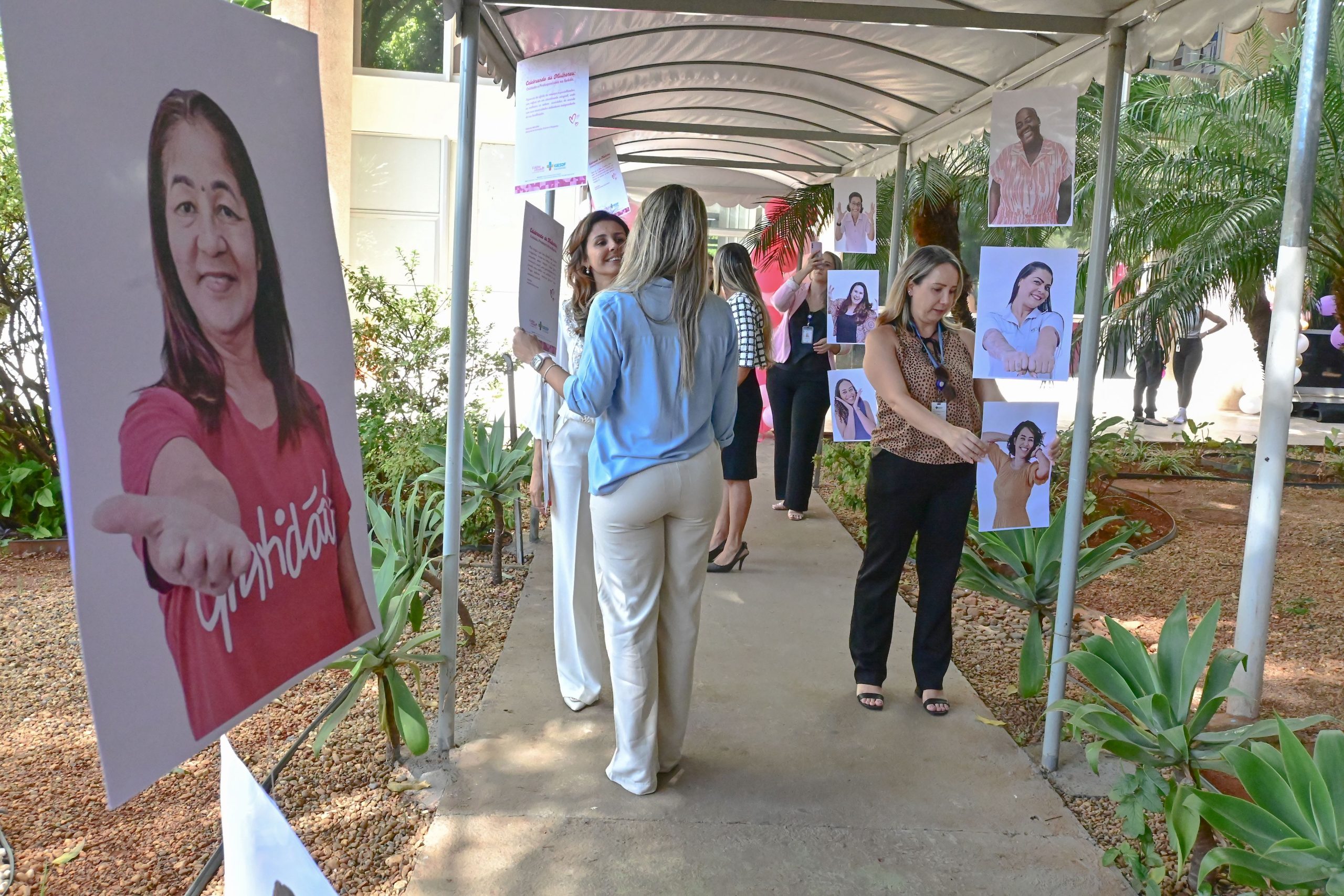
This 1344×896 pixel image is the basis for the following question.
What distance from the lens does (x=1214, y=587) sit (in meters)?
6.35

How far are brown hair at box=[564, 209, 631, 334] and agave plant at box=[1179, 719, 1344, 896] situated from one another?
2.60 m

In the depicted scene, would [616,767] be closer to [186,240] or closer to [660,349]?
[660,349]

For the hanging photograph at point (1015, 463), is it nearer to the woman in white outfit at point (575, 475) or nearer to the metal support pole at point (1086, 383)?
the metal support pole at point (1086, 383)

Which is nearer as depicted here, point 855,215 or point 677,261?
point 677,261

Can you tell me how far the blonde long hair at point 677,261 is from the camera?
3137 mm

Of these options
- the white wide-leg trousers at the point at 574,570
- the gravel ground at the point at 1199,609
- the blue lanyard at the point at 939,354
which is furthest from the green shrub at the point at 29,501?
the blue lanyard at the point at 939,354

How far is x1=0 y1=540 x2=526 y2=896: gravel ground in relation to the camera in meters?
2.89

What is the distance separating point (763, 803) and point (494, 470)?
3.01 m

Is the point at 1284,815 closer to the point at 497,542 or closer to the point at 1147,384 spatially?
the point at 497,542

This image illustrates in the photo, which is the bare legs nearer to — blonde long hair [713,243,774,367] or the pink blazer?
blonde long hair [713,243,774,367]

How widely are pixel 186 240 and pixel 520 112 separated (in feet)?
11.6

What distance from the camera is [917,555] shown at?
4051 millimetres

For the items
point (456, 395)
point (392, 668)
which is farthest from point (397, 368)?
point (392, 668)

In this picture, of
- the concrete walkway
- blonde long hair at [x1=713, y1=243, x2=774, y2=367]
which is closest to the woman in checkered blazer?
blonde long hair at [x1=713, y1=243, x2=774, y2=367]
